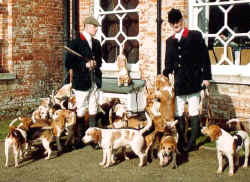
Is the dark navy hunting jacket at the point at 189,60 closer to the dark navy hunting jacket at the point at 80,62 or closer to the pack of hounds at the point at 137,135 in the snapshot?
the pack of hounds at the point at 137,135

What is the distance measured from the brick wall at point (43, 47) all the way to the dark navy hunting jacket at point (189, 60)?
2.25 meters

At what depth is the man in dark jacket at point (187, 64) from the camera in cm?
638

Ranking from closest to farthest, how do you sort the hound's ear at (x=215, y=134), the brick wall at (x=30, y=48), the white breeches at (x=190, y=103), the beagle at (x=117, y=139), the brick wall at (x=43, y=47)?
the hound's ear at (x=215, y=134), the beagle at (x=117, y=139), the white breeches at (x=190, y=103), the brick wall at (x=43, y=47), the brick wall at (x=30, y=48)

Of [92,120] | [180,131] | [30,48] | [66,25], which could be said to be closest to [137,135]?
[180,131]

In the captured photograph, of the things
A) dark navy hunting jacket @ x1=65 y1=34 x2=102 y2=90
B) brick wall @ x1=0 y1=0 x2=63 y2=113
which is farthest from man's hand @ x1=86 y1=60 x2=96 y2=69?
brick wall @ x1=0 y1=0 x2=63 y2=113

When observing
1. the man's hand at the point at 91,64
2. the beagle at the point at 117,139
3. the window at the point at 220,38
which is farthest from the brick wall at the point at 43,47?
the beagle at the point at 117,139

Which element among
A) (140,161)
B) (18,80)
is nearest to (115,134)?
(140,161)

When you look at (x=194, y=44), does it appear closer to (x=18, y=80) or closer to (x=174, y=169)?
(x=174, y=169)

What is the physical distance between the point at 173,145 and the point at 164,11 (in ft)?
14.8

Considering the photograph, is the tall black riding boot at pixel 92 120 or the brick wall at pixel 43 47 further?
the brick wall at pixel 43 47

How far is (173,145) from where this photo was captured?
5.80 m

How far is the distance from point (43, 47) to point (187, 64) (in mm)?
5537

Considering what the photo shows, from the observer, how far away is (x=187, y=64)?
6.45m

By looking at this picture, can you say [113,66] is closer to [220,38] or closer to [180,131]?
[220,38]
